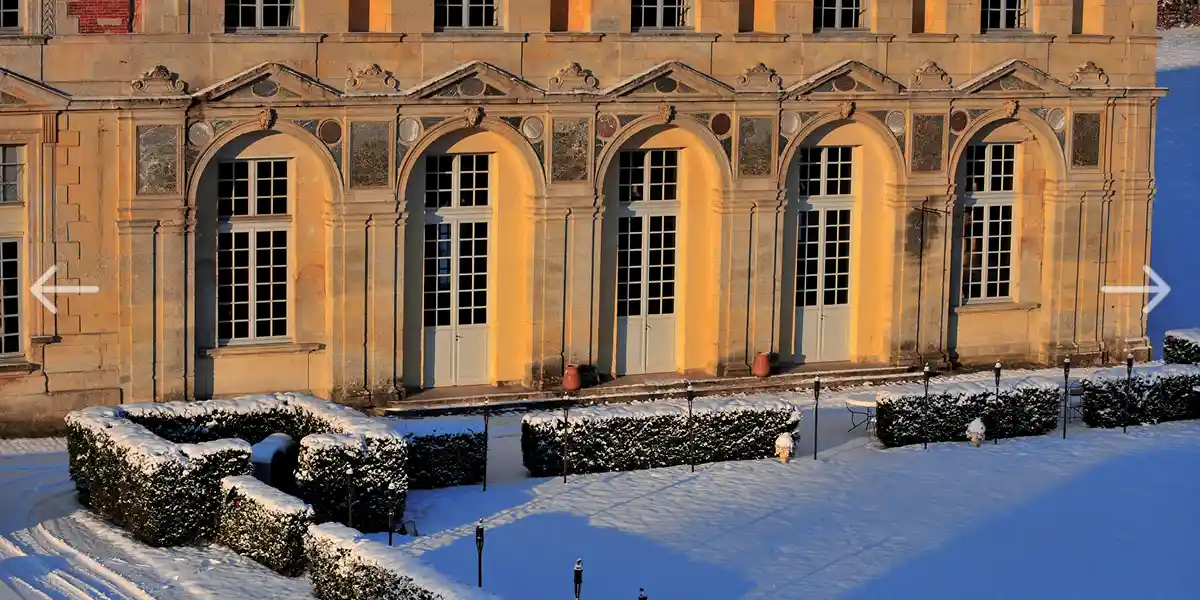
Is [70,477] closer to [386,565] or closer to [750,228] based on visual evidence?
[386,565]

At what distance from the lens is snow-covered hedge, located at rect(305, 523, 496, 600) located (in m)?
25.0

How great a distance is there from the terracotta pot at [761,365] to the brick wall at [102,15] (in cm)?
1142

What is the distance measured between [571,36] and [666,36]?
1.63 m

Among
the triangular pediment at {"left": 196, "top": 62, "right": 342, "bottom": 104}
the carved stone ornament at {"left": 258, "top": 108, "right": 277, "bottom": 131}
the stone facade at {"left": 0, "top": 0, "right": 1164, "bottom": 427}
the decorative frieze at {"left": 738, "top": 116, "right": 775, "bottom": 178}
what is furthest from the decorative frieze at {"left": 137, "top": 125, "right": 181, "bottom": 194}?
the decorative frieze at {"left": 738, "top": 116, "right": 775, "bottom": 178}

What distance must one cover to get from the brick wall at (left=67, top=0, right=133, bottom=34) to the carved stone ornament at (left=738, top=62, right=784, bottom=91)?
987 centimetres

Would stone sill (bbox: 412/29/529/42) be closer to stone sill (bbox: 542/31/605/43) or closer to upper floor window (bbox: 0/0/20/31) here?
stone sill (bbox: 542/31/605/43)

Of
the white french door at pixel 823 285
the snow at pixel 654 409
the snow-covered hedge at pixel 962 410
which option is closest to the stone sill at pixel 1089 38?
the white french door at pixel 823 285

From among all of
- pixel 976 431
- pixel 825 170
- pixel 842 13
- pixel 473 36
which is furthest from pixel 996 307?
pixel 473 36

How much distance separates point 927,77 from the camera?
3862 cm

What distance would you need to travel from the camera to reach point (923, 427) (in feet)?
112

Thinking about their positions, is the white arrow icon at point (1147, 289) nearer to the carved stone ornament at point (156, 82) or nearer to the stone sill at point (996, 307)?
the stone sill at point (996, 307)

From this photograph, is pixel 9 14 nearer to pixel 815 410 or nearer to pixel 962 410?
pixel 815 410

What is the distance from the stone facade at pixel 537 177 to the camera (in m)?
33.5

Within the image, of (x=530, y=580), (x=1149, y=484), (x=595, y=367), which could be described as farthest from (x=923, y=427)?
(x=530, y=580)
